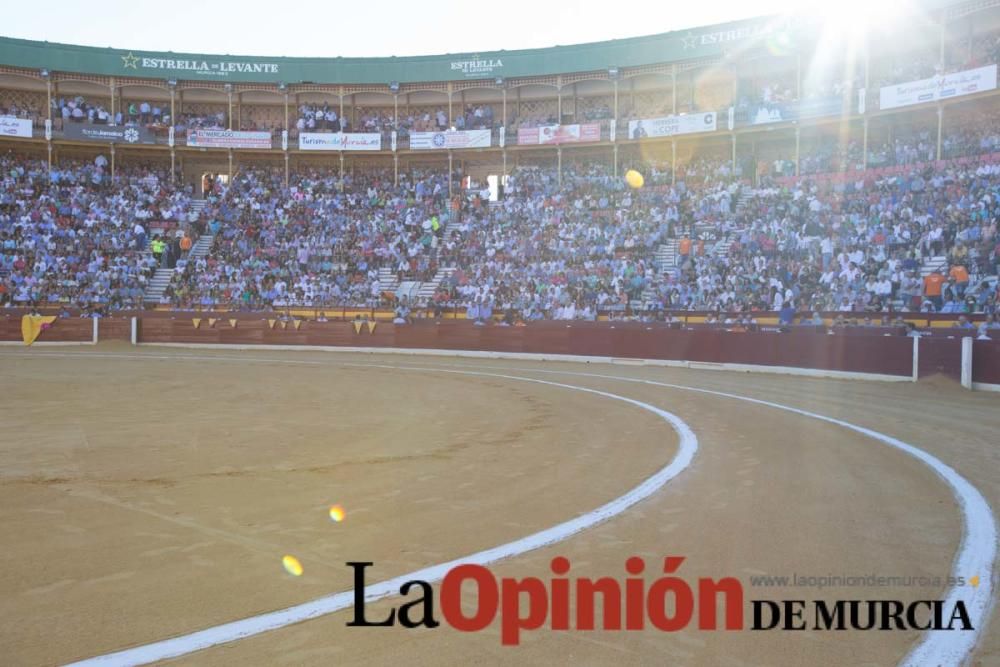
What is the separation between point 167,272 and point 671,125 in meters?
21.8

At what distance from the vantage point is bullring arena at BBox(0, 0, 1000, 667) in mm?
3961

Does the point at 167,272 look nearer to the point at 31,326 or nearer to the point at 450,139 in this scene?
the point at 31,326

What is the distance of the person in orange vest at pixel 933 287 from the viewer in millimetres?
20766

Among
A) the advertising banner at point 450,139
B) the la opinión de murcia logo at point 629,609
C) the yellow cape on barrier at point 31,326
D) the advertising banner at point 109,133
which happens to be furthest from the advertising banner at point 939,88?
the advertising banner at point 109,133

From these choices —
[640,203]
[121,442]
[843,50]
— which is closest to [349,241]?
[640,203]

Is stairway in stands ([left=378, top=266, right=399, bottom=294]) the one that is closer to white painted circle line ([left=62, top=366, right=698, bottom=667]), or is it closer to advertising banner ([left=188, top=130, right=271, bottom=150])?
advertising banner ([left=188, top=130, right=271, bottom=150])

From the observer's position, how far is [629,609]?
393 centimetres

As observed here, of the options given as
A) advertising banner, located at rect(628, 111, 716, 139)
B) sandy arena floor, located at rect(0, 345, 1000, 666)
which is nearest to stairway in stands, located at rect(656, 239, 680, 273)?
advertising banner, located at rect(628, 111, 716, 139)

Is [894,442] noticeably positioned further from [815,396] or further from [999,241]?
[999,241]

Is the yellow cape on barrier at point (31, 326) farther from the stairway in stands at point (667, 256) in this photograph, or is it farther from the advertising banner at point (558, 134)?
the stairway in stands at point (667, 256)

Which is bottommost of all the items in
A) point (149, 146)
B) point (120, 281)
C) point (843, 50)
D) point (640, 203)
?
point (120, 281)

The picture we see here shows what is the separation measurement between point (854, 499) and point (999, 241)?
18.6 meters

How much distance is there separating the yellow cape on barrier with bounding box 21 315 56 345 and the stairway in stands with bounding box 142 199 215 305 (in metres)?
4.11

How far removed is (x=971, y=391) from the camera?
1515 centimetres
